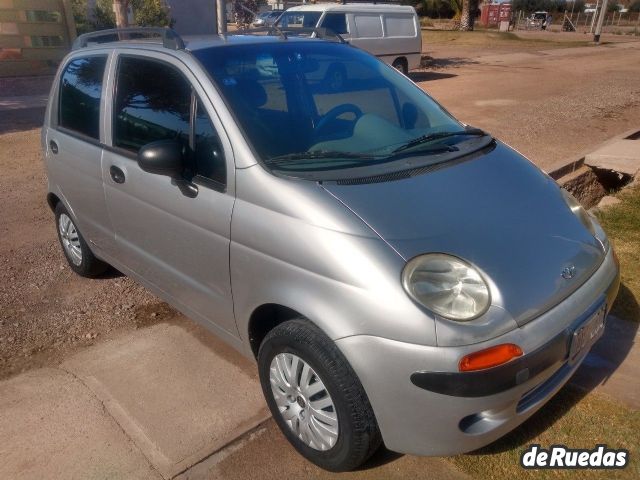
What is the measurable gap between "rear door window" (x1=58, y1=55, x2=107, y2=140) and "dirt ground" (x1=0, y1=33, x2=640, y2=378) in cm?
120

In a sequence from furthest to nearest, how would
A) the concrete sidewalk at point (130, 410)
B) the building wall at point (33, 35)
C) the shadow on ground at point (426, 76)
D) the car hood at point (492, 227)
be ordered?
1. the shadow on ground at point (426, 76)
2. the building wall at point (33, 35)
3. the concrete sidewalk at point (130, 410)
4. the car hood at point (492, 227)

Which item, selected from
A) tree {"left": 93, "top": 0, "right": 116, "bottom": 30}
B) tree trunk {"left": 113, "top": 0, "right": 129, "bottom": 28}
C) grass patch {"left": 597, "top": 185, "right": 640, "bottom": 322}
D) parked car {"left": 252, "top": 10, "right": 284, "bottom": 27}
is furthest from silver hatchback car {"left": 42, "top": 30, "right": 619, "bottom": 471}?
tree {"left": 93, "top": 0, "right": 116, "bottom": 30}

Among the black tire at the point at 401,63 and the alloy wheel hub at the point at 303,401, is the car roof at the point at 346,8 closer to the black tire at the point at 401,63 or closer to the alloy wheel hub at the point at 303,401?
the black tire at the point at 401,63

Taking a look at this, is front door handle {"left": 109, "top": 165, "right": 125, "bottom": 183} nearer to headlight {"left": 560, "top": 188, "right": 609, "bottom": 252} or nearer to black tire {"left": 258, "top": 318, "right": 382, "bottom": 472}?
black tire {"left": 258, "top": 318, "right": 382, "bottom": 472}

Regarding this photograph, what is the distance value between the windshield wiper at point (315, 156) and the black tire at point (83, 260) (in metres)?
2.12

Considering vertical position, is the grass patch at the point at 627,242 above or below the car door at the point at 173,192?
below

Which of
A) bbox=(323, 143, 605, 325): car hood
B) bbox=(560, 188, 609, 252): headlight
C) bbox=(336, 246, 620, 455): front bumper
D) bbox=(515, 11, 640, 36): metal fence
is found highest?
bbox=(323, 143, 605, 325): car hood

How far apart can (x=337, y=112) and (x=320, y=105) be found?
10 cm

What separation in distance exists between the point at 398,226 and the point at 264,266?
606mm

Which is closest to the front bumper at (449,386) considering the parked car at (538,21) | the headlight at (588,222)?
the headlight at (588,222)

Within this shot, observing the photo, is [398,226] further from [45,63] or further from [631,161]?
[45,63]

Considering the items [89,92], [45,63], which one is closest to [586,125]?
[89,92]

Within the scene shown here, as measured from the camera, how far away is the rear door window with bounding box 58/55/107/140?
3486mm

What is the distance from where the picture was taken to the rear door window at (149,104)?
9.38 feet
